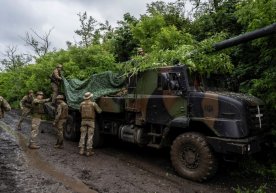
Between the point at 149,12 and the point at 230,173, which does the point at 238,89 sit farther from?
the point at 149,12

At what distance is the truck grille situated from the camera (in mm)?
7595

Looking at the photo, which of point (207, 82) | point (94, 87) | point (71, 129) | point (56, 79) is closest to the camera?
point (207, 82)

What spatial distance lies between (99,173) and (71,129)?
415cm

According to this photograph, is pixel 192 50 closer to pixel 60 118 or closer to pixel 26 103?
pixel 60 118

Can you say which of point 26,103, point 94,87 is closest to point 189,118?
point 94,87

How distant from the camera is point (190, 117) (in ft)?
26.5

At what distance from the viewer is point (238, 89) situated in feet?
32.9

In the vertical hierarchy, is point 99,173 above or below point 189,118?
below

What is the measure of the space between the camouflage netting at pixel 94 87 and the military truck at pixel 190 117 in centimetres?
59

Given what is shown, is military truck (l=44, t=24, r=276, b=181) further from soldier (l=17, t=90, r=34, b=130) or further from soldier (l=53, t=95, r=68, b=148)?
soldier (l=17, t=90, r=34, b=130)

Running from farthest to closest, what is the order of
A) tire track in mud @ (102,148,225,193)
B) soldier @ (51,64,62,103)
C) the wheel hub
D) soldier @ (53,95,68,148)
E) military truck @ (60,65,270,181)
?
soldier @ (51,64,62,103), soldier @ (53,95,68,148), the wheel hub, military truck @ (60,65,270,181), tire track in mud @ (102,148,225,193)

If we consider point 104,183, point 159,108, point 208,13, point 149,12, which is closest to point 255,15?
point 159,108

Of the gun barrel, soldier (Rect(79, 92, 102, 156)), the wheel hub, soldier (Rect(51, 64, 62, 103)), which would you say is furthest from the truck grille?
soldier (Rect(51, 64, 62, 103))

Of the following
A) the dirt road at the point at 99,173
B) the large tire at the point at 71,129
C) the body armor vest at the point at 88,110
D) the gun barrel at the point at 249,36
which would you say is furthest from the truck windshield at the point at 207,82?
the large tire at the point at 71,129
